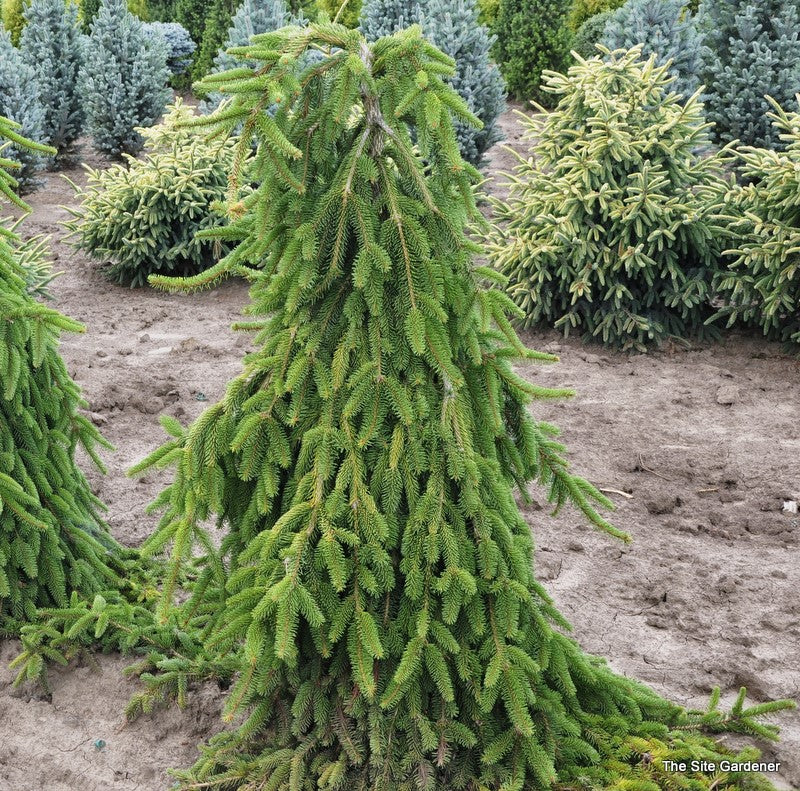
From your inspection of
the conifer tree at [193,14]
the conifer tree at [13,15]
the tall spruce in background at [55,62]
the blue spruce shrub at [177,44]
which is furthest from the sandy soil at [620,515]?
the conifer tree at [193,14]

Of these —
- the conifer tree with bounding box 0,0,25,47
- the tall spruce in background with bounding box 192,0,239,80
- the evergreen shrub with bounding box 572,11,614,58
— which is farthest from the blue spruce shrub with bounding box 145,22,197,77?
the evergreen shrub with bounding box 572,11,614,58

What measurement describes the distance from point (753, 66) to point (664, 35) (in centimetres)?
97

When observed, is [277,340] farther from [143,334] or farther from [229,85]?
[143,334]

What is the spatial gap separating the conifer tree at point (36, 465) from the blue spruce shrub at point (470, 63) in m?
6.59

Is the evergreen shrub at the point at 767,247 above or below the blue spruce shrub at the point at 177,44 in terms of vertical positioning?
below

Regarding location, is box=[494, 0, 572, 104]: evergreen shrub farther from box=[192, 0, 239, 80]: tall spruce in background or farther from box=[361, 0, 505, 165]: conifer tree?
box=[192, 0, 239, 80]: tall spruce in background

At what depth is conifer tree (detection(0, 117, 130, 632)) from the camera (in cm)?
341

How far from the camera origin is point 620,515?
16.0 feet

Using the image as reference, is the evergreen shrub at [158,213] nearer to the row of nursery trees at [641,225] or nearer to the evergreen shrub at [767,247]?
the row of nursery trees at [641,225]

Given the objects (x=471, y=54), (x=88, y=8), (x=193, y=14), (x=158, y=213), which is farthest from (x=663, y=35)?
(x=88, y=8)

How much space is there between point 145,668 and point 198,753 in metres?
0.46

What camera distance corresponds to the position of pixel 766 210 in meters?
6.53

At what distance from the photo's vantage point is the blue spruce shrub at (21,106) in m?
10.3

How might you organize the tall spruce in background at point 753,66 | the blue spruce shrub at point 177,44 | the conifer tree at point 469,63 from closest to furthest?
the tall spruce in background at point 753,66 < the conifer tree at point 469,63 < the blue spruce shrub at point 177,44
